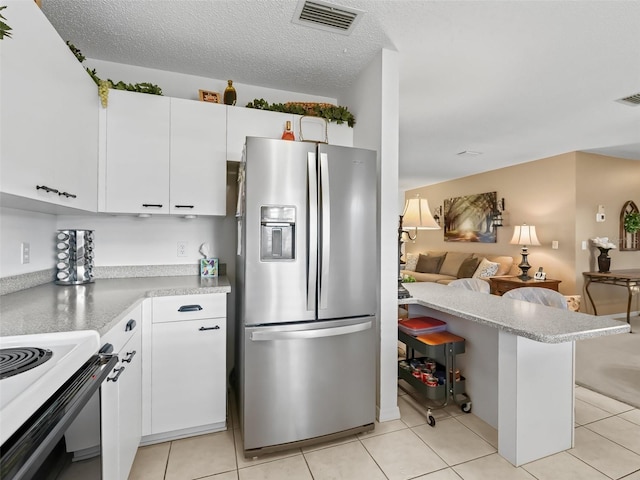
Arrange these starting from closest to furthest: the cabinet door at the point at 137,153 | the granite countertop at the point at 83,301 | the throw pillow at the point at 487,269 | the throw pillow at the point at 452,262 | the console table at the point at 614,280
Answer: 1. the granite countertop at the point at 83,301
2. the cabinet door at the point at 137,153
3. the console table at the point at 614,280
4. the throw pillow at the point at 487,269
5. the throw pillow at the point at 452,262

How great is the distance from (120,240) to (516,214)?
18.9 feet

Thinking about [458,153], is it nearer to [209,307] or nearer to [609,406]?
[609,406]

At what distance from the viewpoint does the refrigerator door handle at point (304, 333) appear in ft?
5.99

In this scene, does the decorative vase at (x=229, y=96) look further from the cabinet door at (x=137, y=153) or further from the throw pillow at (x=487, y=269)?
the throw pillow at (x=487, y=269)

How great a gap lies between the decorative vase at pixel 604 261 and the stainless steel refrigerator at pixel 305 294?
4.55 metres

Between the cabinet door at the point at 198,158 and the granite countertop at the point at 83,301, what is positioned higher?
the cabinet door at the point at 198,158

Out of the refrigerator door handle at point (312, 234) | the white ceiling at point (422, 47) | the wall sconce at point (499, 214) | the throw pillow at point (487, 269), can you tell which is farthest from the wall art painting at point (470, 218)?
the refrigerator door handle at point (312, 234)

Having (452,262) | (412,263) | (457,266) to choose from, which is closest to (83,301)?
(457,266)

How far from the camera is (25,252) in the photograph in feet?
6.22

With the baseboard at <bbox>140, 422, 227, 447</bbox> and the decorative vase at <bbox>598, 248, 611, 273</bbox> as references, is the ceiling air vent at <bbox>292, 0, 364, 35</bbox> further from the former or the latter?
the decorative vase at <bbox>598, 248, 611, 273</bbox>

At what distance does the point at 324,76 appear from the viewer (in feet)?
8.75

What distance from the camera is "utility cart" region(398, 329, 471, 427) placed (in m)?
2.23

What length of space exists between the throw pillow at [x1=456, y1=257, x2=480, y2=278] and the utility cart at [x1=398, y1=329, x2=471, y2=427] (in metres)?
3.78

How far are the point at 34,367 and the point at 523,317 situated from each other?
218 cm
